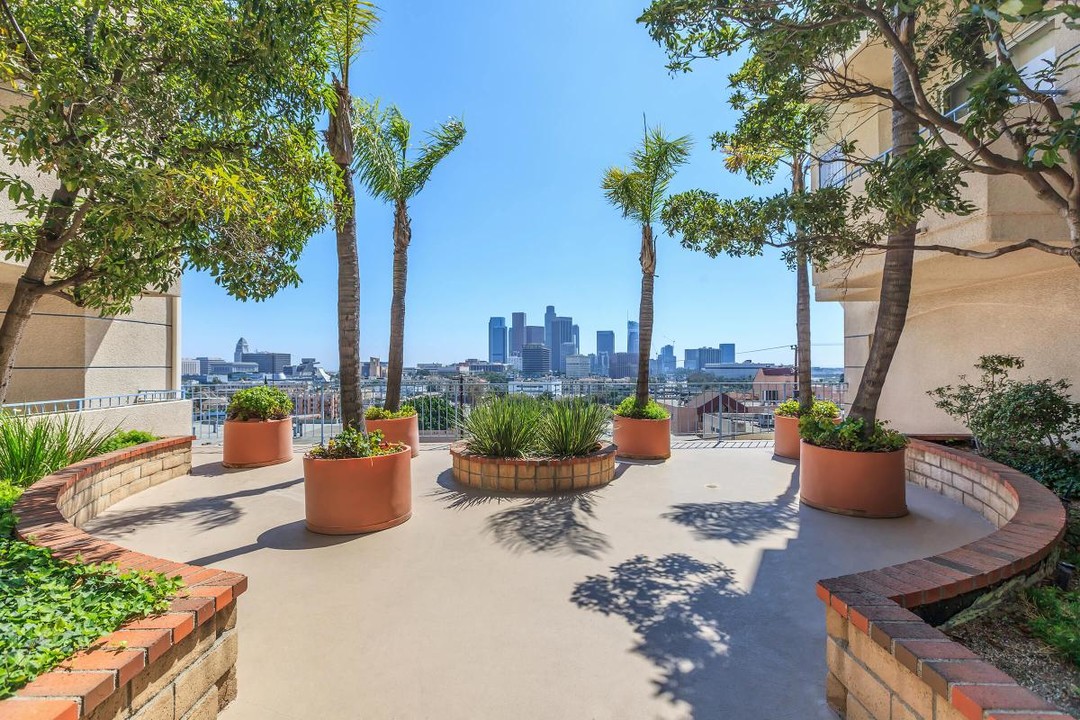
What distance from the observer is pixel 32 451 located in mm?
4391

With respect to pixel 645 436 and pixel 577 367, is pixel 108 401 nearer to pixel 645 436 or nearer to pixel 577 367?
pixel 645 436

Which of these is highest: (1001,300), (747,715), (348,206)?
(348,206)

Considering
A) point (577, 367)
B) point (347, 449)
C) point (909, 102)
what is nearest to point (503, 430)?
point (347, 449)

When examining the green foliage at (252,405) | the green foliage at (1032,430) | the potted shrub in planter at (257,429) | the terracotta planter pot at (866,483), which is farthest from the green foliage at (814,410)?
the green foliage at (252,405)

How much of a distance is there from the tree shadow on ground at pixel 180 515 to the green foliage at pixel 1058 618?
5.44 m

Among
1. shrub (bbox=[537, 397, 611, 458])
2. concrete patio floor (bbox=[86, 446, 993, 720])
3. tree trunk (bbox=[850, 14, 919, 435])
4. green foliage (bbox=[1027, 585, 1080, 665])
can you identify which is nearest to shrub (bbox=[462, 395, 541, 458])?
shrub (bbox=[537, 397, 611, 458])

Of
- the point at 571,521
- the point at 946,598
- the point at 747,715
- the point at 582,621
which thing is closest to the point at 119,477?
the point at 571,521

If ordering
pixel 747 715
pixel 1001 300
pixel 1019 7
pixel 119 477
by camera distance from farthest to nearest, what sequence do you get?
pixel 1001 300, pixel 119 477, pixel 747 715, pixel 1019 7

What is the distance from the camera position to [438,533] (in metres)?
4.05

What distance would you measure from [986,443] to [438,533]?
566cm

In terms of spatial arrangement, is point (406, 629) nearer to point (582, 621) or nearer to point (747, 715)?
point (582, 621)

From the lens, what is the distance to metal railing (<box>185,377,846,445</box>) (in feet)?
29.1

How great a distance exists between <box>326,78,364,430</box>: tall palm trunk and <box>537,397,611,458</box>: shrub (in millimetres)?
2287

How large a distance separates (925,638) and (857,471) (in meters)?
3.23
